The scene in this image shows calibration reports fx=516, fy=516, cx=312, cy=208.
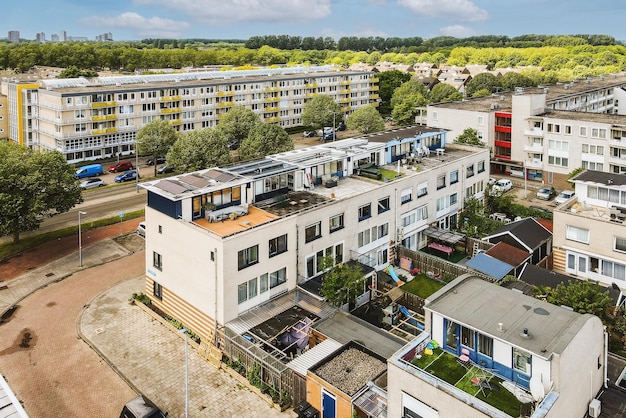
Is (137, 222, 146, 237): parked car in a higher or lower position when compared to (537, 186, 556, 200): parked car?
lower

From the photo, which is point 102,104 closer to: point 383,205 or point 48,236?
point 48,236

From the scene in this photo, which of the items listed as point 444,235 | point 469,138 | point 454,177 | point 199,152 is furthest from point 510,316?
point 199,152

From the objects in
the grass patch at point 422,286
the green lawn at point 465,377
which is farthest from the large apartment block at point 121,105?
the green lawn at point 465,377

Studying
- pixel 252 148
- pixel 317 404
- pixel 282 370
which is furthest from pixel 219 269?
pixel 252 148

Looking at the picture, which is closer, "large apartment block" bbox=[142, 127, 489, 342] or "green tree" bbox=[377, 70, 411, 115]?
"large apartment block" bbox=[142, 127, 489, 342]

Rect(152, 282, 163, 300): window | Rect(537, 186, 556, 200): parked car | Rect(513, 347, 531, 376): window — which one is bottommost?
Rect(152, 282, 163, 300): window

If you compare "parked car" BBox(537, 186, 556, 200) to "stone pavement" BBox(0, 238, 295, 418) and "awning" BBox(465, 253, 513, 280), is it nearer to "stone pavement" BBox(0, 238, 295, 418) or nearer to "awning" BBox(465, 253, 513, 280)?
"awning" BBox(465, 253, 513, 280)

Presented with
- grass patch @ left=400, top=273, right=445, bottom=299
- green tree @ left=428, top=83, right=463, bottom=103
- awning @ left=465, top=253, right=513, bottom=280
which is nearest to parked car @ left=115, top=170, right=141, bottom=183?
grass patch @ left=400, top=273, right=445, bottom=299

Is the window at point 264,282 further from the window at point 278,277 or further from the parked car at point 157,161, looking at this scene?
the parked car at point 157,161
